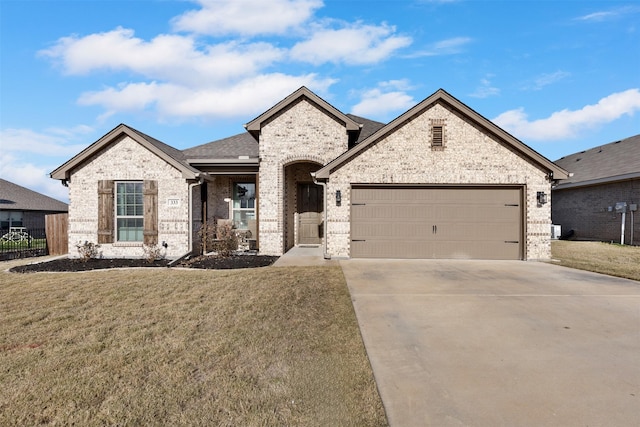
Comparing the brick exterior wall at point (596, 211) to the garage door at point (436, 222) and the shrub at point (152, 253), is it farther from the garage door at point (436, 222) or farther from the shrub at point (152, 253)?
the shrub at point (152, 253)

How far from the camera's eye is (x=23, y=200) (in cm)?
2381

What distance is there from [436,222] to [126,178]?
11.1 m

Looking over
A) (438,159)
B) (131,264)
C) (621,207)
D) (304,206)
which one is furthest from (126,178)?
(621,207)

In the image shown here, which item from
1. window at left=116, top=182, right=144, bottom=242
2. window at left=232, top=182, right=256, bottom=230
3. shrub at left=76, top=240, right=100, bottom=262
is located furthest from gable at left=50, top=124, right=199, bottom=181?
shrub at left=76, top=240, right=100, bottom=262

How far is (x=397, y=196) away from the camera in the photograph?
36.9ft

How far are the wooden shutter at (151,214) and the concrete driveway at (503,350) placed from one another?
7.89 meters

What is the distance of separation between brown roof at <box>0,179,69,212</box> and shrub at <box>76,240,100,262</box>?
614 inches

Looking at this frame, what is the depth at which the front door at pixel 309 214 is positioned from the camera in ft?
46.9

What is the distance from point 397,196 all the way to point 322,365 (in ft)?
27.8

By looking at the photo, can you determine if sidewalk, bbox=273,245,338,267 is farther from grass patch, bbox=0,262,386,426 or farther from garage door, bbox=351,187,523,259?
grass patch, bbox=0,262,386,426

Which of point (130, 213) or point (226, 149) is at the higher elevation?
point (226, 149)

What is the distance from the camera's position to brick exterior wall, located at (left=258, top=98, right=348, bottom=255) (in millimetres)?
12414

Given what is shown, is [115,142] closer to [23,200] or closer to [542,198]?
[542,198]

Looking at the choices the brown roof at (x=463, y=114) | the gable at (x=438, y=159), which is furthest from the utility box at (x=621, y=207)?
the gable at (x=438, y=159)
